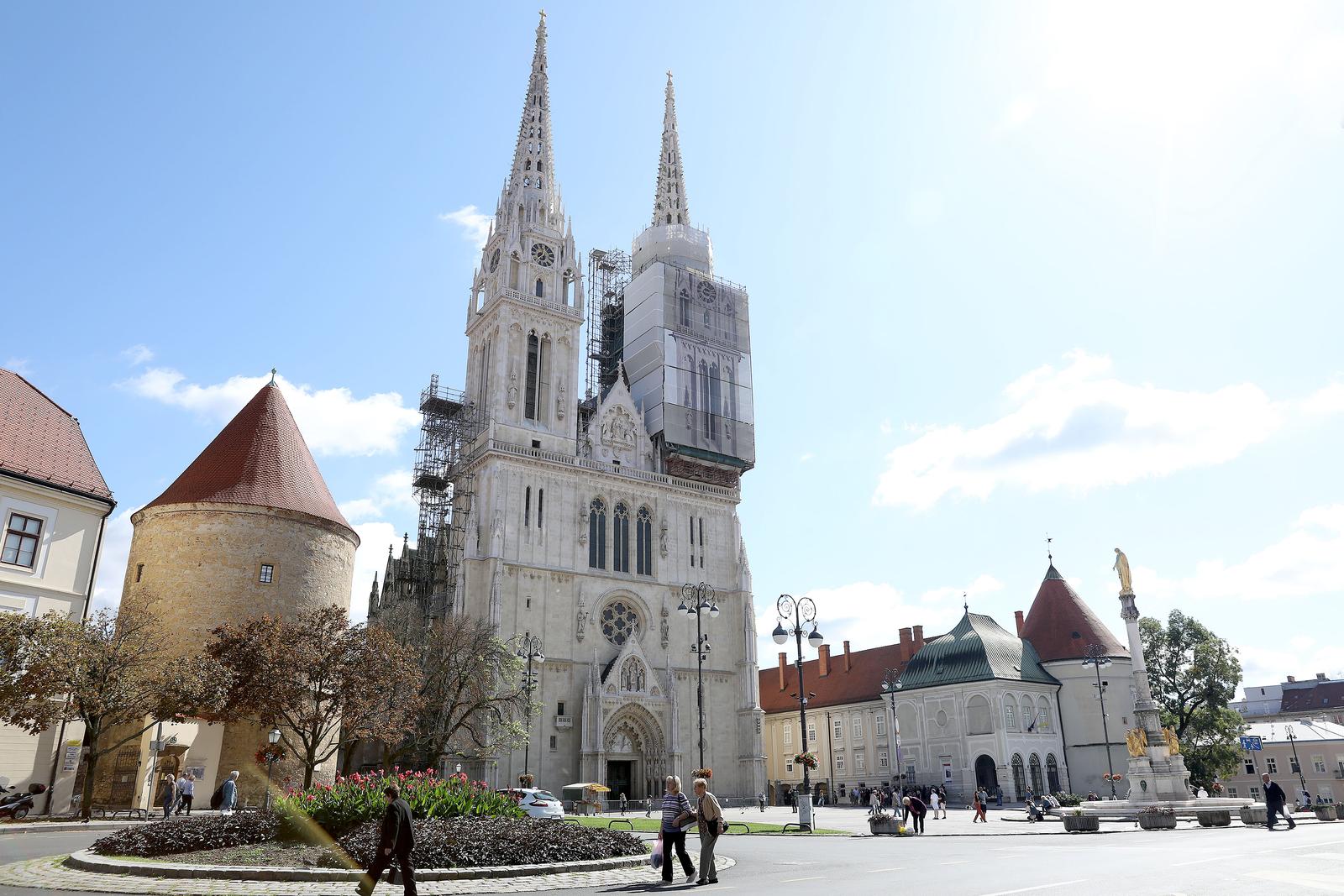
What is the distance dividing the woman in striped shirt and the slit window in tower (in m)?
42.2

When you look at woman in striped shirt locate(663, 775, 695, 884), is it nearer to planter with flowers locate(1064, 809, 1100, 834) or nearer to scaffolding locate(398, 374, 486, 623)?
planter with flowers locate(1064, 809, 1100, 834)

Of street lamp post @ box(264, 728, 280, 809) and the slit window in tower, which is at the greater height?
the slit window in tower

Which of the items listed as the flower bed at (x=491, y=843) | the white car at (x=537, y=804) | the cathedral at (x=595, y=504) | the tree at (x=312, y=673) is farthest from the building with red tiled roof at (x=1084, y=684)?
the flower bed at (x=491, y=843)

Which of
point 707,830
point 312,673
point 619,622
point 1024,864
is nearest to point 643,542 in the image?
point 619,622

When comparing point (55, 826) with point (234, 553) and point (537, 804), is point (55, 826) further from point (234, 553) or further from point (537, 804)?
point (234, 553)

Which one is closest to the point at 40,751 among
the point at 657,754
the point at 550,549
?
the point at 550,549

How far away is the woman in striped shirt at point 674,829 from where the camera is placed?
44.2ft

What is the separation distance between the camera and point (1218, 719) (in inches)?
2149

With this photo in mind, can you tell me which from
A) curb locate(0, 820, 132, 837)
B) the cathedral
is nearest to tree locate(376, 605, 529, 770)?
the cathedral

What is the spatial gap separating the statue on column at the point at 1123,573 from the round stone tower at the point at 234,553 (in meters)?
34.5

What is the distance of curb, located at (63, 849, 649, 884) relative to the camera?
1283cm

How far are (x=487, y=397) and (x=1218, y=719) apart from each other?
155 feet

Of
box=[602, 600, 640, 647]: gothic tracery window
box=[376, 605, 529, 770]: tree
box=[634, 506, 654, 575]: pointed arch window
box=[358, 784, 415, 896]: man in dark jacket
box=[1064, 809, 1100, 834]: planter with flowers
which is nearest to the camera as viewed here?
box=[358, 784, 415, 896]: man in dark jacket

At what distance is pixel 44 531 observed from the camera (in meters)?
28.7
